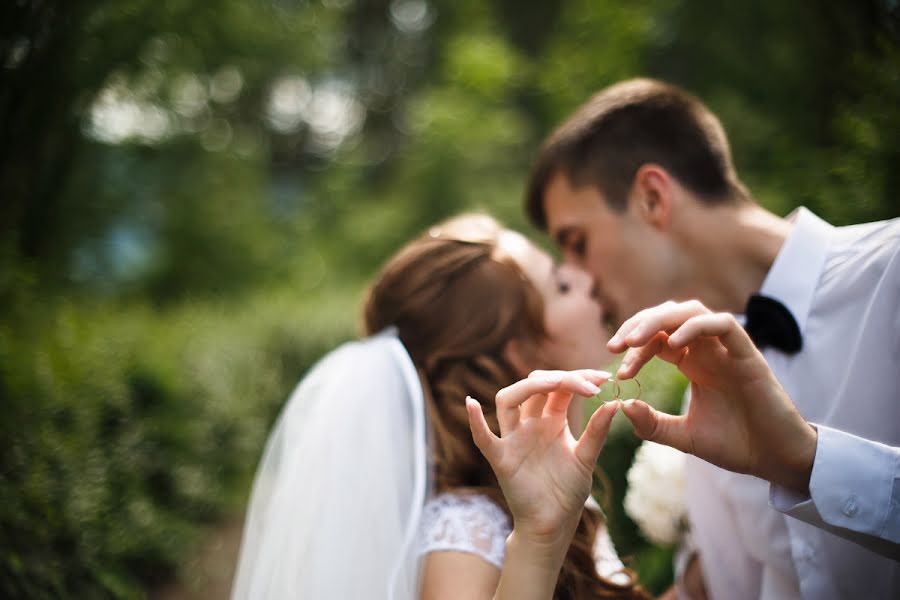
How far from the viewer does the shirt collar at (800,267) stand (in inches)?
82.8

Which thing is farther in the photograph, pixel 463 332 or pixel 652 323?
pixel 463 332

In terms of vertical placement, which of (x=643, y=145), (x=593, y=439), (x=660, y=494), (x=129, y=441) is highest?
(x=643, y=145)

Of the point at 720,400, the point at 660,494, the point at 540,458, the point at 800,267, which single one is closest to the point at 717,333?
the point at 720,400

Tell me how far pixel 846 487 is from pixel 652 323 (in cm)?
62

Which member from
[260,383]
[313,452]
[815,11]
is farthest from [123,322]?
[815,11]

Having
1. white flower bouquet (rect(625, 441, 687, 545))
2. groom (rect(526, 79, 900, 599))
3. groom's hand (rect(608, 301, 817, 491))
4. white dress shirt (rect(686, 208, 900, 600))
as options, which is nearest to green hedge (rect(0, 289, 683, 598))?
white flower bouquet (rect(625, 441, 687, 545))

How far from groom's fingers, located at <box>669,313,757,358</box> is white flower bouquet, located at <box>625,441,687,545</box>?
46.1 inches

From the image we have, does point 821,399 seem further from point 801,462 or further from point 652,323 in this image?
point 652,323

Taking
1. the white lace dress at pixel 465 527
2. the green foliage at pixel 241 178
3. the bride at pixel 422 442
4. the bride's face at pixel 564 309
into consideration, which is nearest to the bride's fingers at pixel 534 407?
the bride at pixel 422 442

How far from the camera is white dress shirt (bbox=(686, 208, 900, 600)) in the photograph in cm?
188

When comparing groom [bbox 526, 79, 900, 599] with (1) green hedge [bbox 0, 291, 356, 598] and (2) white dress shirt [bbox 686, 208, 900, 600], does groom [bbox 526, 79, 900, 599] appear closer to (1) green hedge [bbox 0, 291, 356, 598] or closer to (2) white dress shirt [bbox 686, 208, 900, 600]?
(2) white dress shirt [bbox 686, 208, 900, 600]

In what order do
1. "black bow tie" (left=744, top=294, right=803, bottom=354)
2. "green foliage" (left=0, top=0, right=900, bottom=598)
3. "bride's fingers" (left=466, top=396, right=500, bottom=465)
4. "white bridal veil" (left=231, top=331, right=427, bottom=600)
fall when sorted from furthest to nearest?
"green foliage" (left=0, top=0, right=900, bottom=598)
"black bow tie" (left=744, top=294, right=803, bottom=354)
"white bridal veil" (left=231, top=331, right=427, bottom=600)
"bride's fingers" (left=466, top=396, right=500, bottom=465)

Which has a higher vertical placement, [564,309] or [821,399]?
[564,309]

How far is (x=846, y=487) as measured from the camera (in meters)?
1.43
